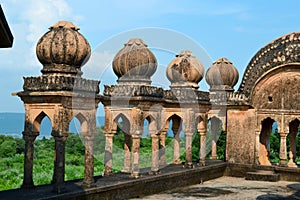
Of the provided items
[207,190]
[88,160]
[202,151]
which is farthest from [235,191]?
[88,160]

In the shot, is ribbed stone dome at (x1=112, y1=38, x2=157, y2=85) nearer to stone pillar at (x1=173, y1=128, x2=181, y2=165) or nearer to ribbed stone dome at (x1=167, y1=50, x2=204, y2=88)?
ribbed stone dome at (x1=167, y1=50, x2=204, y2=88)

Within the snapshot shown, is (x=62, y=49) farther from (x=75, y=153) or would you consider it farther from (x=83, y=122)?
(x=75, y=153)

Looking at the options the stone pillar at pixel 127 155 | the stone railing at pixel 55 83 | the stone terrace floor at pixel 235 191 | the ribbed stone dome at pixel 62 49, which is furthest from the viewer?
the stone pillar at pixel 127 155

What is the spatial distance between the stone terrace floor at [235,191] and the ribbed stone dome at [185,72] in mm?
3346

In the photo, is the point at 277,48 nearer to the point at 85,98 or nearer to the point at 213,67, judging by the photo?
the point at 213,67

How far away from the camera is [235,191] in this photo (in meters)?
12.2

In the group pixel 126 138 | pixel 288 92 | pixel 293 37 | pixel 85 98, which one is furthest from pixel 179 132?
pixel 85 98

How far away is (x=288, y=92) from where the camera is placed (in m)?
14.7

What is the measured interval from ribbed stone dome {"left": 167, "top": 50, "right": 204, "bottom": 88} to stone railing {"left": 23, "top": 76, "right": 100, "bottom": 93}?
5543 millimetres

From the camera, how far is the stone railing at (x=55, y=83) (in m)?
8.77

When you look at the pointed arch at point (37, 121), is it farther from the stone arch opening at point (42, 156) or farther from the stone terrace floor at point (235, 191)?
the stone terrace floor at point (235, 191)

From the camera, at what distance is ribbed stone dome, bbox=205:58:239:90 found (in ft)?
56.5

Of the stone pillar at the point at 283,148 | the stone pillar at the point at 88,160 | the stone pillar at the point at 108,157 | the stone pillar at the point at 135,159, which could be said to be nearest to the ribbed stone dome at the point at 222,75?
the stone pillar at the point at 283,148

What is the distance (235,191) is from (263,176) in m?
2.32
